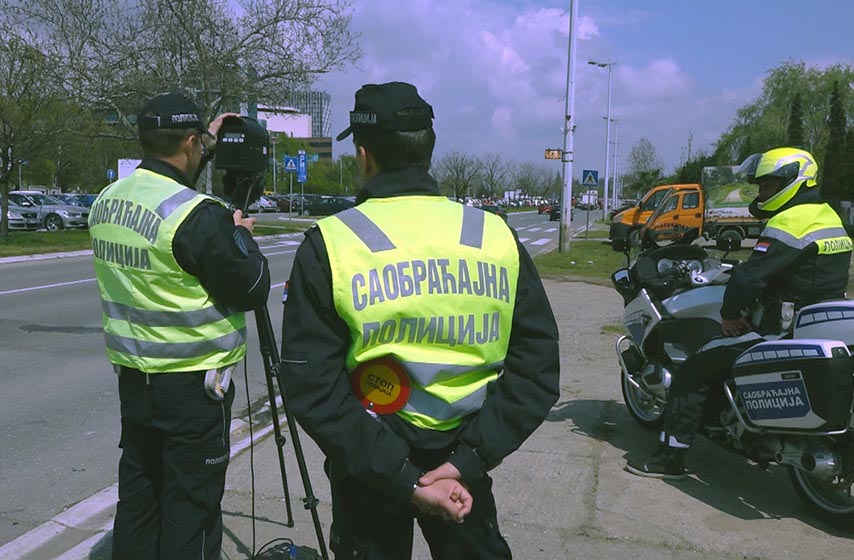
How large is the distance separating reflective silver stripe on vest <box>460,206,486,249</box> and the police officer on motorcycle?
8.06ft

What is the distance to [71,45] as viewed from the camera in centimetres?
2230

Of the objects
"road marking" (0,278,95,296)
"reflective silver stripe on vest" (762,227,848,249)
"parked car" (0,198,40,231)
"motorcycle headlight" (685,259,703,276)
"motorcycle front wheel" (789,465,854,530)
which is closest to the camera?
"motorcycle front wheel" (789,465,854,530)

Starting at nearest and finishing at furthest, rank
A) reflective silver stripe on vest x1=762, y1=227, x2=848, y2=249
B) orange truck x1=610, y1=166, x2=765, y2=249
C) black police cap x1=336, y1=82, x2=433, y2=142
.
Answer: black police cap x1=336, y1=82, x2=433, y2=142 → reflective silver stripe on vest x1=762, y1=227, x2=848, y2=249 → orange truck x1=610, y1=166, x2=765, y2=249

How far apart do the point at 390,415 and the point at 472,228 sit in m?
0.58

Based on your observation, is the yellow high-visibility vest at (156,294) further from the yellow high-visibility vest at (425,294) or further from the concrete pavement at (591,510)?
the concrete pavement at (591,510)

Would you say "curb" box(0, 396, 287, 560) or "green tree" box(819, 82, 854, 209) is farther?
"green tree" box(819, 82, 854, 209)

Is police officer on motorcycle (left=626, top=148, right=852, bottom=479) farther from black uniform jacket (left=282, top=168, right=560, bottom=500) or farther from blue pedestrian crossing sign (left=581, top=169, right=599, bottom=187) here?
blue pedestrian crossing sign (left=581, top=169, right=599, bottom=187)

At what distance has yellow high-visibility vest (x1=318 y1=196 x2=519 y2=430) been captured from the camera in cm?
195

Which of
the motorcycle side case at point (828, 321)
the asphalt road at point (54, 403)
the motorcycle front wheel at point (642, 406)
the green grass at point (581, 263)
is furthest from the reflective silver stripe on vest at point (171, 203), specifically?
the green grass at point (581, 263)

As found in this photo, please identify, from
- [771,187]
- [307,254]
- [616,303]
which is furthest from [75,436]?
[616,303]

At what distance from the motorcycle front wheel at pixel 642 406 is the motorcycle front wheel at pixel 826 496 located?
1173mm

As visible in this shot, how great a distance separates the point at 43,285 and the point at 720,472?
12.2 metres

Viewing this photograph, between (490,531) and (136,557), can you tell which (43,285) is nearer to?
(136,557)

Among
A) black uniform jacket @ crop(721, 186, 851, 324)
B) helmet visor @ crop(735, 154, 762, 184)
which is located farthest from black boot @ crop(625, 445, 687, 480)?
helmet visor @ crop(735, 154, 762, 184)
